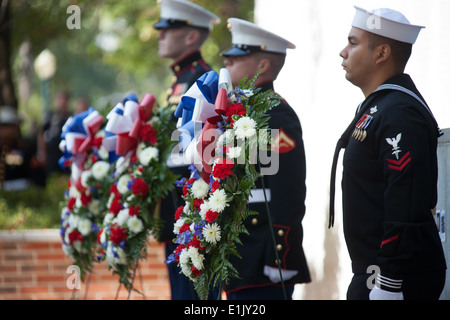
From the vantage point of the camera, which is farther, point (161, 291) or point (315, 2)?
point (161, 291)

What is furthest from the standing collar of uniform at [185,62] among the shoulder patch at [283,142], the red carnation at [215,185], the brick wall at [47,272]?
the brick wall at [47,272]

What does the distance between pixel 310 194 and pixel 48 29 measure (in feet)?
28.8

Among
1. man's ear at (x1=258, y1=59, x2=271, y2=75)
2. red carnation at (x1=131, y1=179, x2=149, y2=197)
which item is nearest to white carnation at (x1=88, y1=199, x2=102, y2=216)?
red carnation at (x1=131, y1=179, x2=149, y2=197)

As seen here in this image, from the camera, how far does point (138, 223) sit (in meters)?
4.84

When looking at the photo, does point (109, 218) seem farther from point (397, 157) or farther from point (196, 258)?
point (397, 157)

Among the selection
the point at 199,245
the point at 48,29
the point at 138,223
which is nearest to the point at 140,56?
the point at 48,29

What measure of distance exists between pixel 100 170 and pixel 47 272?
295 cm

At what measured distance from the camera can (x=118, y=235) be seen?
15.8ft

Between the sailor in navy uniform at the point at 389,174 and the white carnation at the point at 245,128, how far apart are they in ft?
1.42

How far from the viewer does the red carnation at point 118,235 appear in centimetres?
482

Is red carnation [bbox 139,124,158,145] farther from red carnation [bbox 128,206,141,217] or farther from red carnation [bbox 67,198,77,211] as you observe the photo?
red carnation [bbox 67,198,77,211]

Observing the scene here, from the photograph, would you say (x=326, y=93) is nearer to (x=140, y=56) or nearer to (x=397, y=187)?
(x=397, y=187)

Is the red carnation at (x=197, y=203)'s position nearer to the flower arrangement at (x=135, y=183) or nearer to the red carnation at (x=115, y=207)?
the flower arrangement at (x=135, y=183)

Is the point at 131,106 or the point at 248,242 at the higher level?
the point at 131,106
